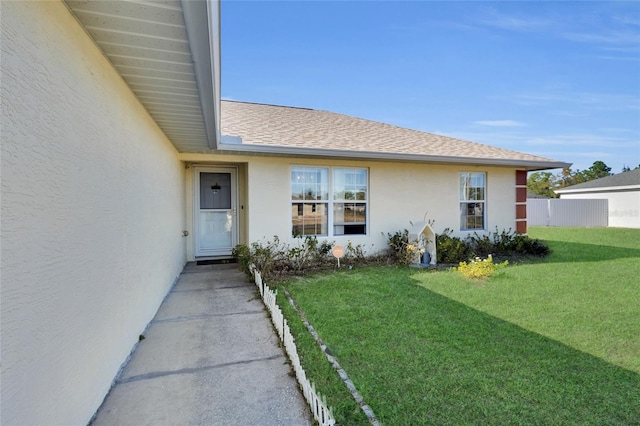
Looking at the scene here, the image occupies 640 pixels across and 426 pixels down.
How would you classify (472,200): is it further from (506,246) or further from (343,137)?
(343,137)

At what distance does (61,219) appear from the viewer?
6.38 feet

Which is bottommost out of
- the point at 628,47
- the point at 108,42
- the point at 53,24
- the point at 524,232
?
the point at 524,232

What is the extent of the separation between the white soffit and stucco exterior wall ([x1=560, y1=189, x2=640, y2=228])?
90.7 ft

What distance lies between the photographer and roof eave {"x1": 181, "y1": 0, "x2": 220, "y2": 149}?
1.95 meters

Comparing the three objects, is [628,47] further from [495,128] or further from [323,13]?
[323,13]

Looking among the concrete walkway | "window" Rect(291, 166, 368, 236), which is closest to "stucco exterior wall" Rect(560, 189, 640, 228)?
"window" Rect(291, 166, 368, 236)

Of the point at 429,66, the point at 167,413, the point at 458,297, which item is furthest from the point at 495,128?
the point at 167,413

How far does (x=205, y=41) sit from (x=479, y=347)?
4.00 m

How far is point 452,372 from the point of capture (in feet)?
9.80

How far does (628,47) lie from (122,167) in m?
19.7

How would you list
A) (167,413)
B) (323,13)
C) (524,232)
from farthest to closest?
(323,13) < (524,232) < (167,413)

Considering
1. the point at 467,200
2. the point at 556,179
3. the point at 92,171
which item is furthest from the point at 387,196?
the point at 556,179

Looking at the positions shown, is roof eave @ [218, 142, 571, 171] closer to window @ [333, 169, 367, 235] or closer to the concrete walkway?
window @ [333, 169, 367, 235]

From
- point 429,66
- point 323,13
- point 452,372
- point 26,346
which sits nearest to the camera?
point 26,346
